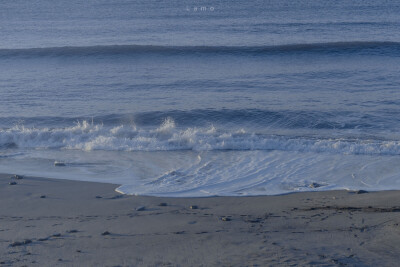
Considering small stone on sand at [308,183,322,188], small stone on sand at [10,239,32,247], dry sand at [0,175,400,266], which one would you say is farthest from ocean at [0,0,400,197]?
small stone on sand at [10,239,32,247]

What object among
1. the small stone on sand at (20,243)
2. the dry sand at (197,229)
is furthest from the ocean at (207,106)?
the small stone on sand at (20,243)

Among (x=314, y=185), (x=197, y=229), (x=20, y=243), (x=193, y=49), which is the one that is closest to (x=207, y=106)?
(x=314, y=185)

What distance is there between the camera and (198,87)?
14.2 meters

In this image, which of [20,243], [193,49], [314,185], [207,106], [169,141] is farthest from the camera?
[193,49]

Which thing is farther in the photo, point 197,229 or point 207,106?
point 207,106

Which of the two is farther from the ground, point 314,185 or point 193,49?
point 193,49

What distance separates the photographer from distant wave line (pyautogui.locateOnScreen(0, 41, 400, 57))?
1928 centimetres

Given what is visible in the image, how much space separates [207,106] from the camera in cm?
1212

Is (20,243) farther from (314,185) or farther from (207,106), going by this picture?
(207,106)

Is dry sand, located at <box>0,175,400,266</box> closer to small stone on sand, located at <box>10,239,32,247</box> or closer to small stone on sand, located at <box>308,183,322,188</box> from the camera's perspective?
small stone on sand, located at <box>10,239,32,247</box>

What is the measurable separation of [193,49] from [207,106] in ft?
26.7

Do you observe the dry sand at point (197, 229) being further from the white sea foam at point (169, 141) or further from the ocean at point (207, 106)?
the white sea foam at point (169, 141)

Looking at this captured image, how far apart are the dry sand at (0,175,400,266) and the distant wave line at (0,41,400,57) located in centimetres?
1343

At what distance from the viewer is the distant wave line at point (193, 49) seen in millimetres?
19281
